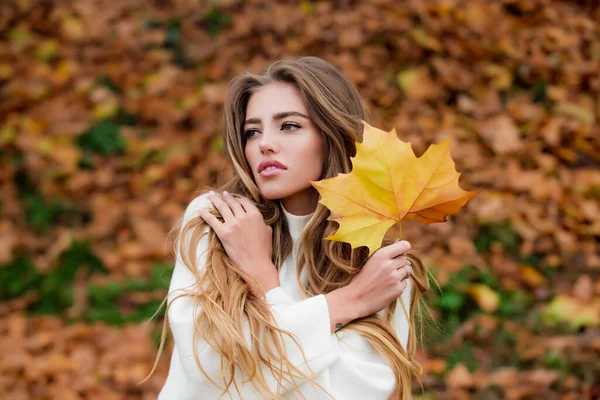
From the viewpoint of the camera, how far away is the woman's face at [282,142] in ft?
6.15

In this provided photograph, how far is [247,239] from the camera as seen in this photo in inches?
72.7

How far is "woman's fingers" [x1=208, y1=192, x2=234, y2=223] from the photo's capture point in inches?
73.7

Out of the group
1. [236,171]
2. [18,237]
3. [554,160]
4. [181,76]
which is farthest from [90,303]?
[554,160]

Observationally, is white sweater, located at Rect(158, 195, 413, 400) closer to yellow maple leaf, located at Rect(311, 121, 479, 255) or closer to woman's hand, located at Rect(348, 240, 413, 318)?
woman's hand, located at Rect(348, 240, 413, 318)

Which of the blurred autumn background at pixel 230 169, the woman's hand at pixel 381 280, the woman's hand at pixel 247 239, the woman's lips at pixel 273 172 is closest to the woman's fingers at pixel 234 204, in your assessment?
the woman's hand at pixel 247 239

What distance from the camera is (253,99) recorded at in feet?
6.55

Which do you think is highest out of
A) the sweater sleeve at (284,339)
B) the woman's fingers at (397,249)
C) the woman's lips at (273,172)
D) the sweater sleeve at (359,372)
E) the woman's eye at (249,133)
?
the woman's eye at (249,133)

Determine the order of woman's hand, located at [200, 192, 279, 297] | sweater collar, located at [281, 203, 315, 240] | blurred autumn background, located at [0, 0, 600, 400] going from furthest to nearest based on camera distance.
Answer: blurred autumn background, located at [0, 0, 600, 400] → sweater collar, located at [281, 203, 315, 240] → woman's hand, located at [200, 192, 279, 297]

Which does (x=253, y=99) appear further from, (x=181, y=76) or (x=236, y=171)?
(x=181, y=76)

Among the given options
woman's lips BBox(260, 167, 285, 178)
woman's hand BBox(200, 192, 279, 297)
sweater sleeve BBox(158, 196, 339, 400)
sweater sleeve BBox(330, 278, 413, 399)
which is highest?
woman's lips BBox(260, 167, 285, 178)

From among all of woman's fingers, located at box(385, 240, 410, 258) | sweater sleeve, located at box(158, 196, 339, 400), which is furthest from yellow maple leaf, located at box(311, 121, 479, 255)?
sweater sleeve, located at box(158, 196, 339, 400)

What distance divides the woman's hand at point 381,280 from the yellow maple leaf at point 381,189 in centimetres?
10

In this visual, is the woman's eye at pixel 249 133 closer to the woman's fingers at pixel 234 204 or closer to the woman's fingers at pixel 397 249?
the woman's fingers at pixel 234 204

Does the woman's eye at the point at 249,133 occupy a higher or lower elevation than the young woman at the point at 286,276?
higher
